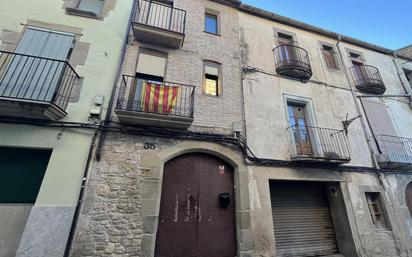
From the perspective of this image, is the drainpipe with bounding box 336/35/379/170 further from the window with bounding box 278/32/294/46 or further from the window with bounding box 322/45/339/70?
the window with bounding box 278/32/294/46

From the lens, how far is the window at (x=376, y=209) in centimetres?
655

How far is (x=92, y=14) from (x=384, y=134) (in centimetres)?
1253

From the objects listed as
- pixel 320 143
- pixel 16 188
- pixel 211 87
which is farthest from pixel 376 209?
pixel 16 188

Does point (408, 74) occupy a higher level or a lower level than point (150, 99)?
higher

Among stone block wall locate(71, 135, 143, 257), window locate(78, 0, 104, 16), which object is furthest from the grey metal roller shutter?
window locate(78, 0, 104, 16)

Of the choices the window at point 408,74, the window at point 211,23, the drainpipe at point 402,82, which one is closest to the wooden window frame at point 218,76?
the window at point 211,23

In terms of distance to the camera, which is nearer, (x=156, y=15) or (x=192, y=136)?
(x=192, y=136)

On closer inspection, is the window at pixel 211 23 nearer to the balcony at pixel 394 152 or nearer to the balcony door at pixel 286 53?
the balcony door at pixel 286 53

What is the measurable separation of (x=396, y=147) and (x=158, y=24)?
36.2 feet

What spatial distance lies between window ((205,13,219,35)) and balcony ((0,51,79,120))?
209 inches

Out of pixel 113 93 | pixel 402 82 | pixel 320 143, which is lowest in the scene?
pixel 320 143

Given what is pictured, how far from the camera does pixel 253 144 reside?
20.0 feet

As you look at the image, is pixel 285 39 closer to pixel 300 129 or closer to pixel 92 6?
pixel 300 129

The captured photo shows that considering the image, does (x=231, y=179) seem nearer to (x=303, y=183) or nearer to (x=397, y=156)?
(x=303, y=183)
